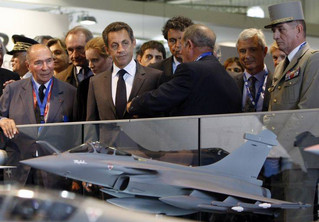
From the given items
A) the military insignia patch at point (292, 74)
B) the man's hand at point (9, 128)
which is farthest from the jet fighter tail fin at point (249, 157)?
the man's hand at point (9, 128)

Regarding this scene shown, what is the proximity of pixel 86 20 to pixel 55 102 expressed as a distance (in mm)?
6185

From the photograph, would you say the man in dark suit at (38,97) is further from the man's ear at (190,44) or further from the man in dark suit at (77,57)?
the man's ear at (190,44)

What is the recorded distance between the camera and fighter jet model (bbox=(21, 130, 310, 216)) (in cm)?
488

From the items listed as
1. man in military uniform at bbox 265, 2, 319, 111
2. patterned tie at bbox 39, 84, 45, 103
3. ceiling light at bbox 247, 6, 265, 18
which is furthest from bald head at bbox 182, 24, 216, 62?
ceiling light at bbox 247, 6, 265, 18

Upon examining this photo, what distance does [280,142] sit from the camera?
4828 mm

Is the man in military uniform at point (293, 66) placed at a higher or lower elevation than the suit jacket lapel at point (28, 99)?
higher

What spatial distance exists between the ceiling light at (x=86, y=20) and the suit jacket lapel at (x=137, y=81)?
628 cm

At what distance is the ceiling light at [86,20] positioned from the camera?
12156 mm

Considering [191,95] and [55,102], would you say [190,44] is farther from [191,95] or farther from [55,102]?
[55,102]

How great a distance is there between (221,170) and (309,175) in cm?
57

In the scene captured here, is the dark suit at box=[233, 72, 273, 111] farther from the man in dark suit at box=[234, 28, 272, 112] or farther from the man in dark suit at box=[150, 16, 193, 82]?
the man in dark suit at box=[150, 16, 193, 82]

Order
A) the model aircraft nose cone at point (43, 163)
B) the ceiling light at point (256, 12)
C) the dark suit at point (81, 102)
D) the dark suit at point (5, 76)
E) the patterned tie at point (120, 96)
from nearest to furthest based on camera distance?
1. the model aircraft nose cone at point (43, 163)
2. the patterned tie at point (120, 96)
3. the dark suit at point (81, 102)
4. the dark suit at point (5, 76)
5. the ceiling light at point (256, 12)

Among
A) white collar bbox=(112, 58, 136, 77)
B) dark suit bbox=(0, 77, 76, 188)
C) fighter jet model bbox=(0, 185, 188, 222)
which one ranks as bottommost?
fighter jet model bbox=(0, 185, 188, 222)

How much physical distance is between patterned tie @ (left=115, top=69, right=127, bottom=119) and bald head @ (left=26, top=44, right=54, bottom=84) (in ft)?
2.08
